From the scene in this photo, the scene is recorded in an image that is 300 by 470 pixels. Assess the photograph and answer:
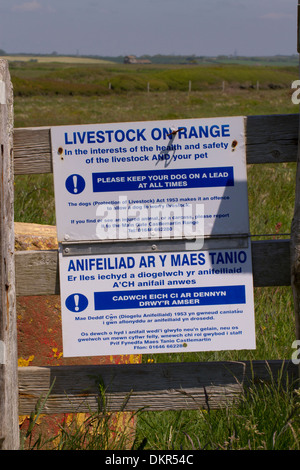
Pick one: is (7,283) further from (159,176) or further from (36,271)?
(159,176)

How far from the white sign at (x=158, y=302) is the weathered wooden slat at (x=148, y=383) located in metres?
0.12

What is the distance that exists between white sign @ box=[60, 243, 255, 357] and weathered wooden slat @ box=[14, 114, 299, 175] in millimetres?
496

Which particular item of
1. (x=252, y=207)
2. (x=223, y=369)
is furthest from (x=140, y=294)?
(x=252, y=207)

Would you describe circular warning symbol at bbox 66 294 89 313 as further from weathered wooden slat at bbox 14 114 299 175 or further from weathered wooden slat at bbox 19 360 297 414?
weathered wooden slat at bbox 14 114 299 175

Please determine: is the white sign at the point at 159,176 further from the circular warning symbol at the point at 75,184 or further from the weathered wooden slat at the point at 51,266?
the weathered wooden slat at the point at 51,266

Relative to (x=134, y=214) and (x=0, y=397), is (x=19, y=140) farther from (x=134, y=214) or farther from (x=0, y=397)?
(x=0, y=397)

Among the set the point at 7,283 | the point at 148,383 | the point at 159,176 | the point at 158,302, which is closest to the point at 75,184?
the point at 159,176

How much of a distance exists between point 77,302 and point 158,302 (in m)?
0.41

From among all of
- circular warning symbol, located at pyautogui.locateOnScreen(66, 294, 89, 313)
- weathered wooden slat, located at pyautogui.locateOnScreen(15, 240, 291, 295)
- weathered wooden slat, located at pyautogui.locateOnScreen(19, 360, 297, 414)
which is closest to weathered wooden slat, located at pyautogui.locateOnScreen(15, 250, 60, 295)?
weathered wooden slat, located at pyautogui.locateOnScreen(15, 240, 291, 295)

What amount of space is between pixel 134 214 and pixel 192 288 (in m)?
0.47

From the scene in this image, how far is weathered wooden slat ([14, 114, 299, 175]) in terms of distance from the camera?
9.48 feet

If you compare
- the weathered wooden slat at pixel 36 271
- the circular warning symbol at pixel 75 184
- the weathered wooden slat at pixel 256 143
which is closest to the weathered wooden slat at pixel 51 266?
the weathered wooden slat at pixel 36 271

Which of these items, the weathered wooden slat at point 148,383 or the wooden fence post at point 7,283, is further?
the weathered wooden slat at point 148,383

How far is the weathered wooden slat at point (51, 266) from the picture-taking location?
9.59 ft
